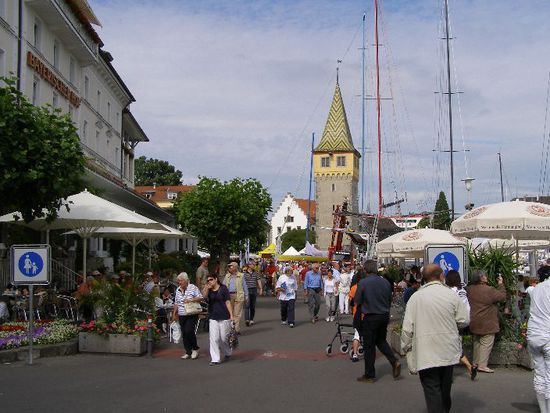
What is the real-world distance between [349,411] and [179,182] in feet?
335

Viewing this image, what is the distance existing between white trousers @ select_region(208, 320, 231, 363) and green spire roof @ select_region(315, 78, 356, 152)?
4134 inches

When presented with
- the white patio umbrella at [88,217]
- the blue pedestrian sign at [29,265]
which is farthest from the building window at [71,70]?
the blue pedestrian sign at [29,265]

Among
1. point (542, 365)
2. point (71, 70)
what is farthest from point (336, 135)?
point (542, 365)

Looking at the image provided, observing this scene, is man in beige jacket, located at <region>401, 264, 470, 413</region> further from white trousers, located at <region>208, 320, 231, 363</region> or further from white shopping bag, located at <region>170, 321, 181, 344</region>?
white shopping bag, located at <region>170, 321, 181, 344</region>

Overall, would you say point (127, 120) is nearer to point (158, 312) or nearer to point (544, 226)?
point (158, 312)

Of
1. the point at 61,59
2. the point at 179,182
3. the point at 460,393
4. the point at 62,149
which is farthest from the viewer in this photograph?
the point at 179,182

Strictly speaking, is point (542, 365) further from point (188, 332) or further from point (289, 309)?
point (289, 309)

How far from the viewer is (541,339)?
278 inches

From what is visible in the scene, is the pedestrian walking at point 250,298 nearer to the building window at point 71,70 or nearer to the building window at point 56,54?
the building window at point 56,54

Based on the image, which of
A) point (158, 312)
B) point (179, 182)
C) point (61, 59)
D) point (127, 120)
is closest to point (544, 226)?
point (158, 312)

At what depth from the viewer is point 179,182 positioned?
109 meters

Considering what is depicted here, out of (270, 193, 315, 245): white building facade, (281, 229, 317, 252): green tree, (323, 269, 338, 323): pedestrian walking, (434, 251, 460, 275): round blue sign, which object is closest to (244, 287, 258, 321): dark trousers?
(323, 269, 338, 323): pedestrian walking

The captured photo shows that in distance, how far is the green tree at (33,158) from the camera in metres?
14.6

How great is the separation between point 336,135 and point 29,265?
107993mm
